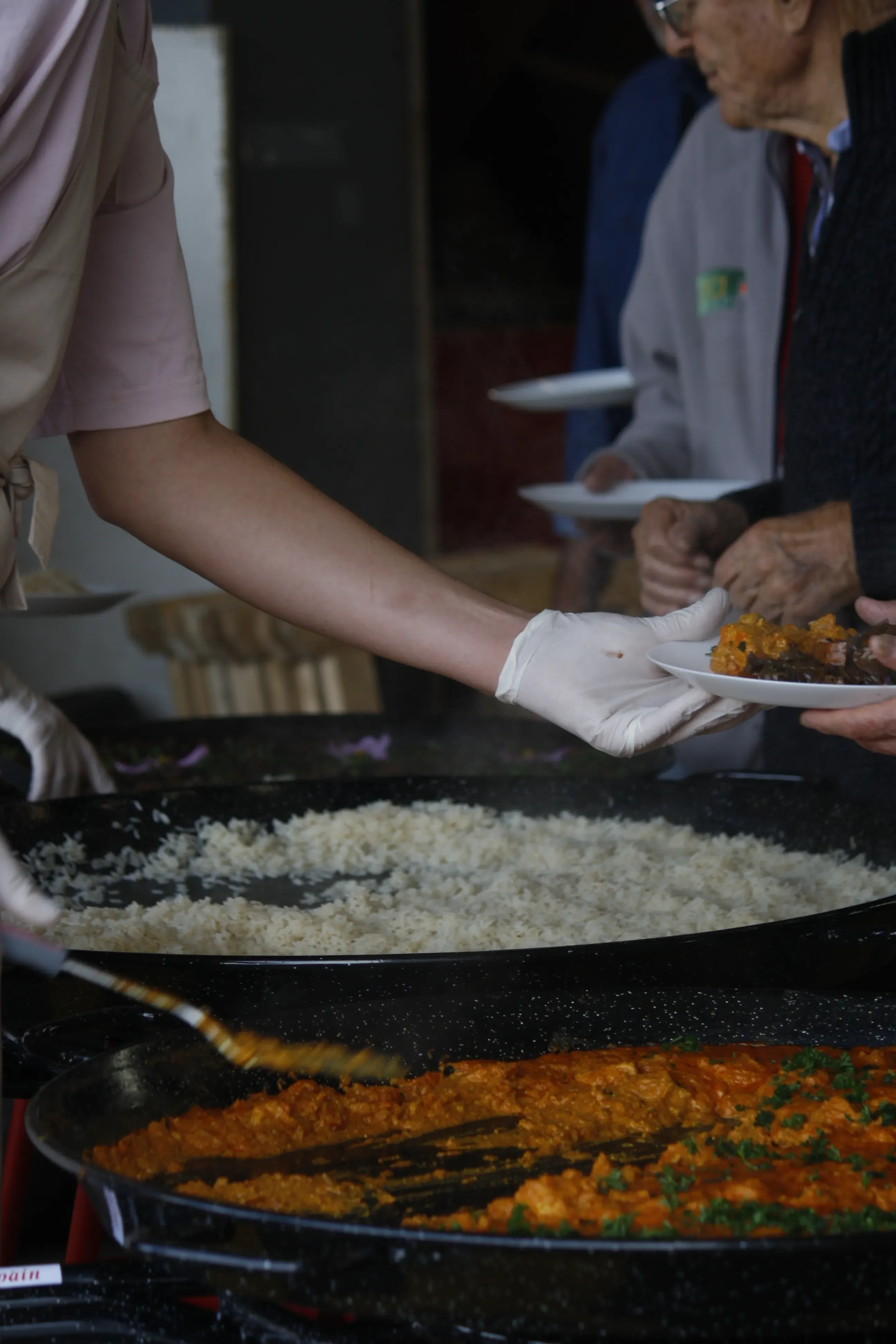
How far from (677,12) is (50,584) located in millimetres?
1360

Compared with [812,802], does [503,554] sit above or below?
below

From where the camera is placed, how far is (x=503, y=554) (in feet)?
16.0

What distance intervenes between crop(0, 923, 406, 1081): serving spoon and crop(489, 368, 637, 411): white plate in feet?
5.51

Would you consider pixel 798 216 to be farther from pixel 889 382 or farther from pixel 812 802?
pixel 812 802

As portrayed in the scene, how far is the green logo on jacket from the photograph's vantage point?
8.26 feet

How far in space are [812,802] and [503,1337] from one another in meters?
1.04

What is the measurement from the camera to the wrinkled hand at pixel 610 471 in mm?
2504

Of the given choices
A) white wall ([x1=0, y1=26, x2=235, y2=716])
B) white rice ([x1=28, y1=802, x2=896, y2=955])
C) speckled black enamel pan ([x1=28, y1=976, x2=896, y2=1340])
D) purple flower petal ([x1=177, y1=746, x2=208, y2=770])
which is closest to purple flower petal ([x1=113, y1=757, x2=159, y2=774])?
purple flower petal ([x1=177, y1=746, x2=208, y2=770])

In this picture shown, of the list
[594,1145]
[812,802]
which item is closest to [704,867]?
[812,802]

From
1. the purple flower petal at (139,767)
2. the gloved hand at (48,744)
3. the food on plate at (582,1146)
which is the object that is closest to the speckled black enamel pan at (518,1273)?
the food on plate at (582,1146)

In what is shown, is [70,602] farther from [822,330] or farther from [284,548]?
[822,330]

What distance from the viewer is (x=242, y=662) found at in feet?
12.2

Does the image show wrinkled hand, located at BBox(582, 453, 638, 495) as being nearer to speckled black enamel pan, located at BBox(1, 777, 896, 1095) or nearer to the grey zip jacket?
the grey zip jacket

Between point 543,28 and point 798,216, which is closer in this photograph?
point 798,216
